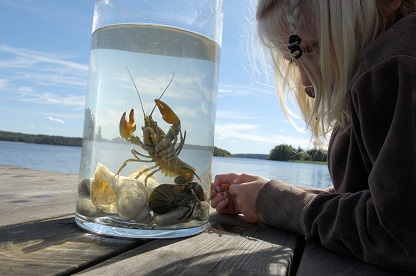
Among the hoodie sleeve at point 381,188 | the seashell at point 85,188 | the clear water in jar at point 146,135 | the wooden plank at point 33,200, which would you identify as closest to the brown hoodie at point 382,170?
the hoodie sleeve at point 381,188

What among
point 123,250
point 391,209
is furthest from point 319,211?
point 123,250

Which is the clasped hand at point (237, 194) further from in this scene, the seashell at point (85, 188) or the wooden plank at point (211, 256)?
the seashell at point (85, 188)

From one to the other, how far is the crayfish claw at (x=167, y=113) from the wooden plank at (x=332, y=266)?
43 centimetres

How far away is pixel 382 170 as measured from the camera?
82cm

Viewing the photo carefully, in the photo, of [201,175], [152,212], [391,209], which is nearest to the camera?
[391,209]

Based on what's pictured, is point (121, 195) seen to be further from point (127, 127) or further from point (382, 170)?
point (382, 170)

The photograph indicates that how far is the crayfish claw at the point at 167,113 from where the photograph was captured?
0.97 meters

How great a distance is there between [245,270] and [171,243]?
0.21 m

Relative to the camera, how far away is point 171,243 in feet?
2.89

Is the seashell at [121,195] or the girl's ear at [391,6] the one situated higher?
the girl's ear at [391,6]

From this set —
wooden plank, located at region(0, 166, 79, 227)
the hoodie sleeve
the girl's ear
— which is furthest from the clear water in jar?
the girl's ear

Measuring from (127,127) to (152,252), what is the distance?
31cm

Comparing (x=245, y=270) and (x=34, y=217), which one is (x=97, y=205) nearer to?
(x=34, y=217)

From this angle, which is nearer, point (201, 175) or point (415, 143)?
point (415, 143)
